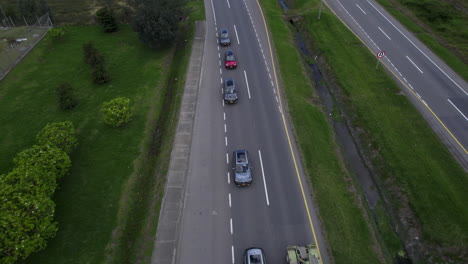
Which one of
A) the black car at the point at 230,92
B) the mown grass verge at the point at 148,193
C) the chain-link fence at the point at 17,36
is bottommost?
the mown grass verge at the point at 148,193

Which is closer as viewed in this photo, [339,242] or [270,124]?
[339,242]

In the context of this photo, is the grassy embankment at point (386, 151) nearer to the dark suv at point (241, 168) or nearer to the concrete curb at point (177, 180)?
the dark suv at point (241, 168)

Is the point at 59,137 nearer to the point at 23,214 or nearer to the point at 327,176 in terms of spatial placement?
the point at 23,214

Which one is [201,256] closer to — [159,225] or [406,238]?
[159,225]

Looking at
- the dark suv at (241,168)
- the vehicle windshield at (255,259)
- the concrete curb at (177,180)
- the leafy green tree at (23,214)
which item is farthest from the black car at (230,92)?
the leafy green tree at (23,214)

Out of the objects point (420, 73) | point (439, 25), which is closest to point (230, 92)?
point (420, 73)

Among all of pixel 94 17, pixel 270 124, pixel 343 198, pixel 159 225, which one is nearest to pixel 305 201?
pixel 343 198

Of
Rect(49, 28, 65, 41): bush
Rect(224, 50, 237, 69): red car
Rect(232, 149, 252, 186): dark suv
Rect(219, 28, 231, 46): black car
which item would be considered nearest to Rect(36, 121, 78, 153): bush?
Rect(232, 149, 252, 186): dark suv
